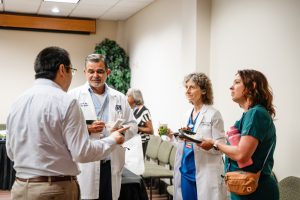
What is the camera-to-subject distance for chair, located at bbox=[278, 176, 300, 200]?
3146 millimetres

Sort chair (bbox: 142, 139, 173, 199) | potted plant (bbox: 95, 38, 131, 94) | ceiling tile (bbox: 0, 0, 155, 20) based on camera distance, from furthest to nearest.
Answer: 1. potted plant (bbox: 95, 38, 131, 94)
2. ceiling tile (bbox: 0, 0, 155, 20)
3. chair (bbox: 142, 139, 173, 199)

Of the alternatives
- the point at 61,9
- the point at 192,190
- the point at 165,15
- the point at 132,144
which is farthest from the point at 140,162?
the point at 61,9

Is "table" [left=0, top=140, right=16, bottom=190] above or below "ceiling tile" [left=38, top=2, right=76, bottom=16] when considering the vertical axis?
below

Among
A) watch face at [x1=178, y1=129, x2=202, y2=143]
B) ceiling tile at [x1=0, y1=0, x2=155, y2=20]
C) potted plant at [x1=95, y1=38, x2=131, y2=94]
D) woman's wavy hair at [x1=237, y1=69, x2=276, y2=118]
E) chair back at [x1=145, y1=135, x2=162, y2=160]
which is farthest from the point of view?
potted plant at [x1=95, y1=38, x2=131, y2=94]

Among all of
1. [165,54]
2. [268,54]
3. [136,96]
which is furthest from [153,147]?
[268,54]

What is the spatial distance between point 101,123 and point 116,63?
5.47 m

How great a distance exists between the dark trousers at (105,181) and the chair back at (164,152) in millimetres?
2615

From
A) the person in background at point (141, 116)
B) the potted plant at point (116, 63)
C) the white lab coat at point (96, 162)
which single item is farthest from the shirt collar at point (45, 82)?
the potted plant at point (116, 63)

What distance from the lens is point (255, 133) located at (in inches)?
81.4

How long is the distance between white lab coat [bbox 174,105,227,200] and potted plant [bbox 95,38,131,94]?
4.94 metres

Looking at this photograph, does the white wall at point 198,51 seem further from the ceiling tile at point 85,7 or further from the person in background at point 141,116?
the person in background at point 141,116

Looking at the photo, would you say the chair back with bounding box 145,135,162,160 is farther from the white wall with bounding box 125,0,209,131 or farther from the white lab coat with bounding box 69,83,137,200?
the white lab coat with bounding box 69,83,137,200

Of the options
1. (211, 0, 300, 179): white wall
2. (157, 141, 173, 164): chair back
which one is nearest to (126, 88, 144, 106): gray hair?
(157, 141, 173, 164): chair back

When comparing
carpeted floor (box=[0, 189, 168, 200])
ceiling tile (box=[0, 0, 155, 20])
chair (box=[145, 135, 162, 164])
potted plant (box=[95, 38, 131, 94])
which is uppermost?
ceiling tile (box=[0, 0, 155, 20])
